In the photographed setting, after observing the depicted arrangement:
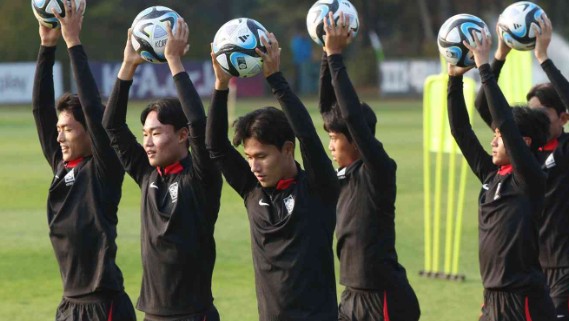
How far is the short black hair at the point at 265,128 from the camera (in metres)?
6.37

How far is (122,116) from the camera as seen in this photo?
6.89 meters

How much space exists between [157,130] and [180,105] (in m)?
0.23

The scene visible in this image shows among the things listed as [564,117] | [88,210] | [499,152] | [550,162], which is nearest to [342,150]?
[499,152]

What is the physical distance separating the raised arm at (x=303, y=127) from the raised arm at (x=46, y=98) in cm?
184

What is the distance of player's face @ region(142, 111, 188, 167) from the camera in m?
6.79

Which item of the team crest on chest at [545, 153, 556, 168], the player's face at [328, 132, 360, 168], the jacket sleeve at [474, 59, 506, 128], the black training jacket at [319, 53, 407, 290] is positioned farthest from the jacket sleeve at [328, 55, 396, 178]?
the team crest on chest at [545, 153, 556, 168]

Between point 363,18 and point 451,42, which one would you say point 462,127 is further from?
point 363,18

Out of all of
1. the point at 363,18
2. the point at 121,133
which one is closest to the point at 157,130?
the point at 121,133

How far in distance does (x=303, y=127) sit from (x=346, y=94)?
507mm

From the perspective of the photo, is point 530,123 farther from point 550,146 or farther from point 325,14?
point 325,14

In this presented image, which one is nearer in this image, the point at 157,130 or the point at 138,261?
the point at 157,130

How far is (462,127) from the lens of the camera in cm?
764

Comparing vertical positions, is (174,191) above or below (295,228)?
above

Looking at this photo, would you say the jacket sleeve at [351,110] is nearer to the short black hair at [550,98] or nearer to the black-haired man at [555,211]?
the black-haired man at [555,211]
